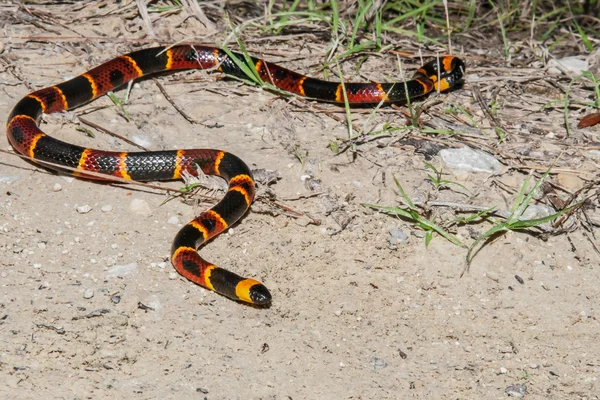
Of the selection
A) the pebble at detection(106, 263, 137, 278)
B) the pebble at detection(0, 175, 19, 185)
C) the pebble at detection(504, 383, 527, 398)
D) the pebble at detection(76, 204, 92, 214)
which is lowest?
the pebble at detection(504, 383, 527, 398)

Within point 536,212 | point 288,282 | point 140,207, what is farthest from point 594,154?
point 140,207

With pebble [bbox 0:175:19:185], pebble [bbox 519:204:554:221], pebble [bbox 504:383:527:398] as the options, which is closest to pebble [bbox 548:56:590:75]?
pebble [bbox 519:204:554:221]

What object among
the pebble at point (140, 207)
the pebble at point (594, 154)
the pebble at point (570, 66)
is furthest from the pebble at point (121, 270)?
the pebble at point (570, 66)

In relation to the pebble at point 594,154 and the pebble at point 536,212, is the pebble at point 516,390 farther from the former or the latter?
the pebble at point 594,154

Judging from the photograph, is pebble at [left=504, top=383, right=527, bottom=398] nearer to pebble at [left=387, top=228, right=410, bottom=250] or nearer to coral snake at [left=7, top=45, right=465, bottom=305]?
pebble at [left=387, top=228, right=410, bottom=250]

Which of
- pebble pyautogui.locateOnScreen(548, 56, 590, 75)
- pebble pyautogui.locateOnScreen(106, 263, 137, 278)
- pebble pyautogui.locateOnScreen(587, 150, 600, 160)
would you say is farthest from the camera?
pebble pyautogui.locateOnScreen(548, 56, 590, 75)

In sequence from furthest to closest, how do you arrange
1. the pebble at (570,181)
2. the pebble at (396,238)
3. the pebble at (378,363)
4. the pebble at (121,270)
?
1. the pebble at (570,181)
2. the pebble at (396,238)
3. the pebble at (121,270)
4. the pebble at (378,363)

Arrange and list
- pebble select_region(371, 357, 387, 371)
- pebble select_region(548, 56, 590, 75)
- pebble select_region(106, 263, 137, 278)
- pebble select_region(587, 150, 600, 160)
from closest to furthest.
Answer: pebble select_region(371, 357, 387, 371) → pebble select_region(106, 263, 137, 278) → pebble select_region(587, 150, 600, 160) → pebble select_region(548, 56, 590, 75)
